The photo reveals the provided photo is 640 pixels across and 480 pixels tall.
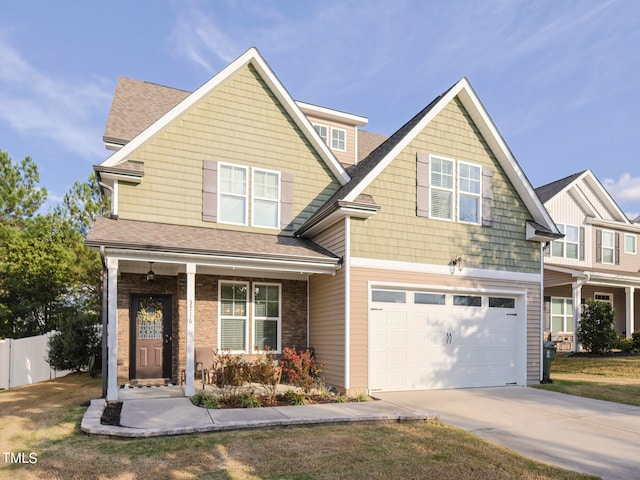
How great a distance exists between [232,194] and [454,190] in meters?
5.89

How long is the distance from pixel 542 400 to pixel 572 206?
14.1 meters

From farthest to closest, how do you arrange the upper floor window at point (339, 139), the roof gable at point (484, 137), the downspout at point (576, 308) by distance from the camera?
the upper floor window at point (339, 139)
the downspout at point (576, 308)
the roof gable at point (484, 137)

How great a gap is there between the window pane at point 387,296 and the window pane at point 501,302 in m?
2.80

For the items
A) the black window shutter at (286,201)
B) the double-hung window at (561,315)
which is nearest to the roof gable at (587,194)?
the double-hung window at (561,315)

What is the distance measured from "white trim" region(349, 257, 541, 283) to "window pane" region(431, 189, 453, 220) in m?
1.38

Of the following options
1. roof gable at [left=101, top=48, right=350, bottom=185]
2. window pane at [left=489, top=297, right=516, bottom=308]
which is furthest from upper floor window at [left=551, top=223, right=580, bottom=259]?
roof gable at [left=101, top=48, right=350, bottom=185]

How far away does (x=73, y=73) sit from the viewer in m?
15.7

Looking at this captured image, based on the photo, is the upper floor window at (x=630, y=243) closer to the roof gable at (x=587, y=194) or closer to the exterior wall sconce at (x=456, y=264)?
the roof gable at (x=587, y=194)

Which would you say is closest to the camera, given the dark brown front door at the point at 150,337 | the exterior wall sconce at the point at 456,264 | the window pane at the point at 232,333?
the dark brown front door at the point at 150,337

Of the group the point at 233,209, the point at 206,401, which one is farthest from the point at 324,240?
the point at 206,401

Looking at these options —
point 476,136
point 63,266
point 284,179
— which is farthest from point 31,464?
point 63,266

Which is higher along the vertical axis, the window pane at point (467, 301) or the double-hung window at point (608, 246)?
the double-hung window at point (608, 246)

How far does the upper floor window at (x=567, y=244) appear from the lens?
20875 millimetres

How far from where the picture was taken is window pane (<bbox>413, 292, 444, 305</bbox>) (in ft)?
38.4
